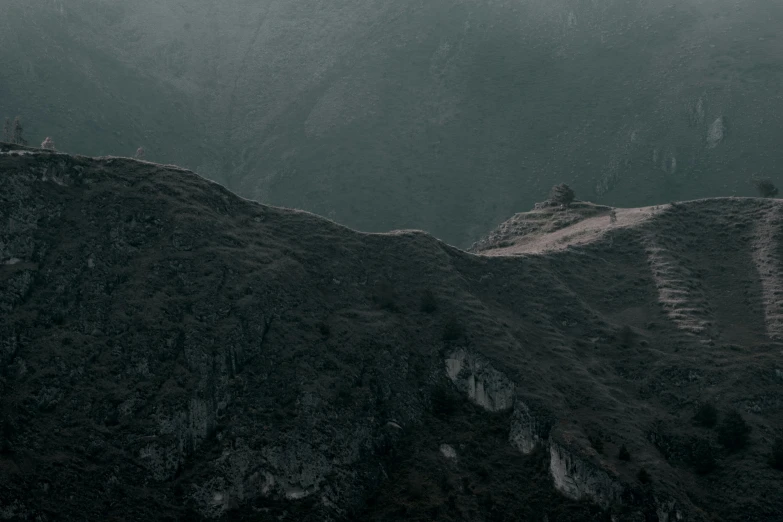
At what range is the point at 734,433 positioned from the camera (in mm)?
67688

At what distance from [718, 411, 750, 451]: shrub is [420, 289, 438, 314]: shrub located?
90.9 feet

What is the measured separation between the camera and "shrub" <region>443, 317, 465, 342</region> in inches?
3002

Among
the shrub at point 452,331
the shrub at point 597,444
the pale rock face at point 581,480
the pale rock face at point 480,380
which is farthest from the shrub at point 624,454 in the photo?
the shrub at point 452,331

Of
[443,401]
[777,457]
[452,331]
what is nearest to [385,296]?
[452,331]

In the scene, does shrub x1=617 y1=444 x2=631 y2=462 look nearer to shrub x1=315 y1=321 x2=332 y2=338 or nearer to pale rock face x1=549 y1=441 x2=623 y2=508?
pale rock face x1=549 y1=441 x2=623 y2=508

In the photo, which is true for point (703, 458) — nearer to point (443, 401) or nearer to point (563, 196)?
point (443, 401)

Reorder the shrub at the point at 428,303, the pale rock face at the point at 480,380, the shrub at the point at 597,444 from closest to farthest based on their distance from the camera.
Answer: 1. the shrub at the point at 597,444
2. the pale rock face at the point at 480,380
3. the shrub at the point at 428,303

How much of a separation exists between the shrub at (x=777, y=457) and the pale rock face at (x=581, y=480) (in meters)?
13.6

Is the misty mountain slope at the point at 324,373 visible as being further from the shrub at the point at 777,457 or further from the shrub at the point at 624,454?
the shrub at the point at 777,457

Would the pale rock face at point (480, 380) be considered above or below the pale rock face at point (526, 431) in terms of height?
above

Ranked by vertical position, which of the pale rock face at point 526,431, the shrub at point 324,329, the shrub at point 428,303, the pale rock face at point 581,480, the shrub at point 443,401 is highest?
the shrub at point 428,303

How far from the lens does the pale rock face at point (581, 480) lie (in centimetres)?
6159

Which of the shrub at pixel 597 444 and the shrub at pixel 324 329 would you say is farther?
the shrub at pixel 324 329

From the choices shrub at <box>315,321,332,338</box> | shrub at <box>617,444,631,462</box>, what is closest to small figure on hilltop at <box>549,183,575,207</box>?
shrub at <box>315,321,332,338</box>
